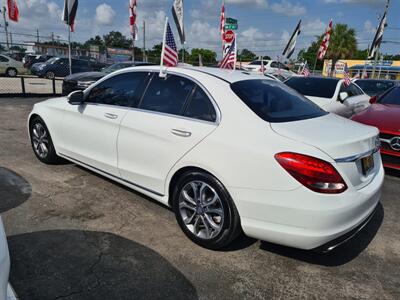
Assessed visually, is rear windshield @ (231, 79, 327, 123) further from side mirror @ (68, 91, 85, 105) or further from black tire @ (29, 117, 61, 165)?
black tire @ (29, 117, 61, 165)

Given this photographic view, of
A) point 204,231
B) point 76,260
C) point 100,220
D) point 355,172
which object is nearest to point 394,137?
point 355,172

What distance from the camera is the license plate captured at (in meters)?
2.88

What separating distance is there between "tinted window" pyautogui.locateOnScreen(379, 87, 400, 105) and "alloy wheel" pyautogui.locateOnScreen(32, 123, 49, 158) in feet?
20.0

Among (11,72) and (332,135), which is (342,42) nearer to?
(11,72)

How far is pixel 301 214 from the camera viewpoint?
2.53 metres

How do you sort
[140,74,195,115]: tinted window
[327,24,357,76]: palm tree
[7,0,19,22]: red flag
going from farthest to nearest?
[327,24,357,76]: palm tree, [7,0,19,22]: red flag, [140,74,195,115]: tinted window

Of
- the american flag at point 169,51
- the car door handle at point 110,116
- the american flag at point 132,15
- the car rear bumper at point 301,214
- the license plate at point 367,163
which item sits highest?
the american flag at point 132,15

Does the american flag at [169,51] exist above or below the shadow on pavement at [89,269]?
above

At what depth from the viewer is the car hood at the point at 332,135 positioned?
2.63 metres

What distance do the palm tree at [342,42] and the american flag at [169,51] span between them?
41.8 metres

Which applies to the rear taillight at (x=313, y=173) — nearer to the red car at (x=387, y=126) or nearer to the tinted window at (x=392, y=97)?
the red car at (x=387, y=126)

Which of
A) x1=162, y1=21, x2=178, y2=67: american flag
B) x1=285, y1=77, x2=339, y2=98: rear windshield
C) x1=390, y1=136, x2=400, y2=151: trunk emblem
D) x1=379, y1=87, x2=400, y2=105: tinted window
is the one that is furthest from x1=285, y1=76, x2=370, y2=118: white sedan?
x1=162, y1=21, x2=178, y2=67: american flag

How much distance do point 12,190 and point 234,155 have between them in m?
3.02

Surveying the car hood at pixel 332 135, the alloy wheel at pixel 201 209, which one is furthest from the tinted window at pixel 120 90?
the car hood at pixel 332 135
